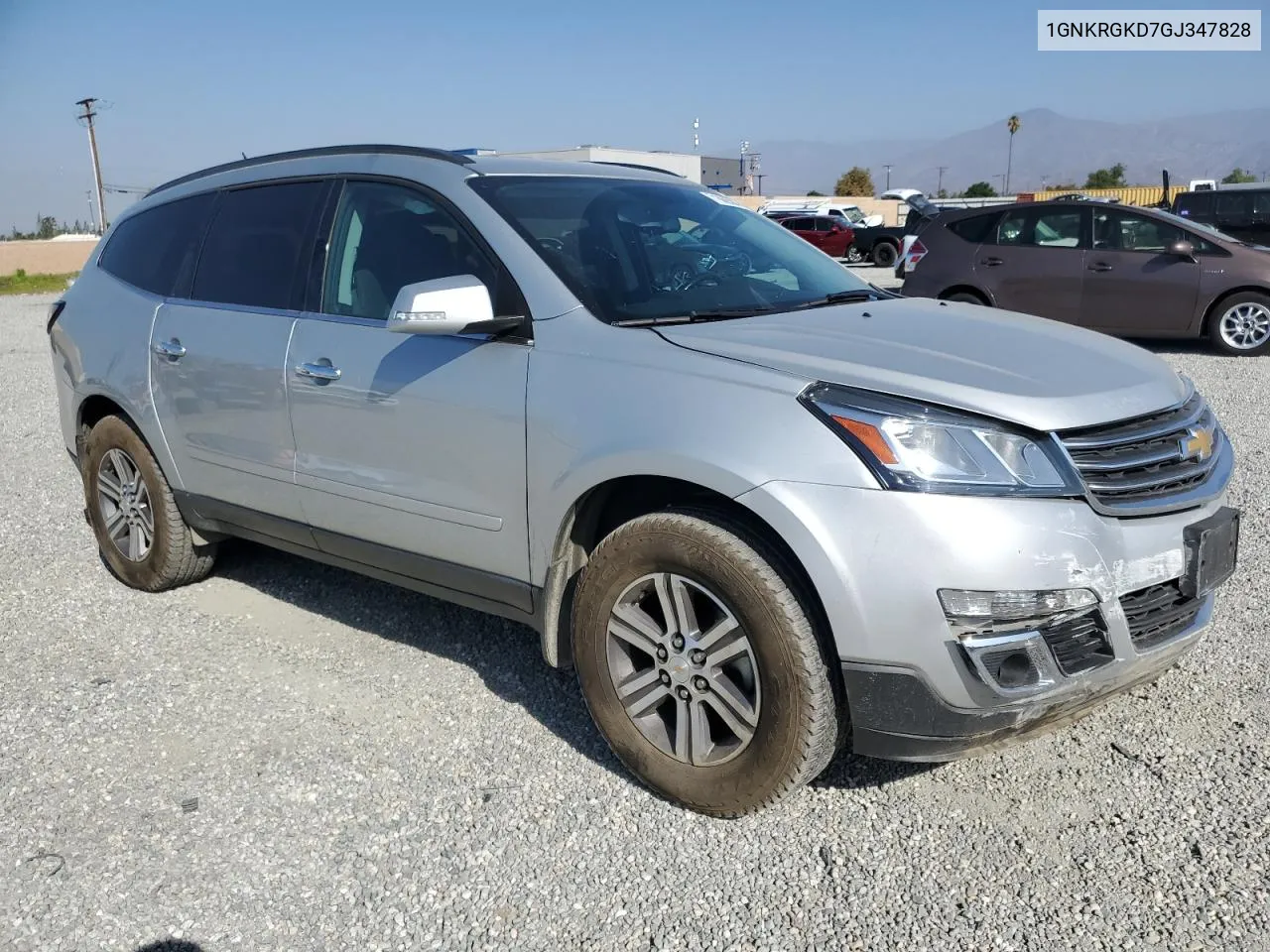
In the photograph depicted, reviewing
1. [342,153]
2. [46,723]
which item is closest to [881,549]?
[342,153]

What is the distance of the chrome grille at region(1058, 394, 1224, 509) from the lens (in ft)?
8.47

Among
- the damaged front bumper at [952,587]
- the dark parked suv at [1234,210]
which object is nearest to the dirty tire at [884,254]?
the dark parked suv at [1234,210]

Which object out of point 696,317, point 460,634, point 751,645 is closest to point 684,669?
point 751,645

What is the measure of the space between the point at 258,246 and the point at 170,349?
60cm

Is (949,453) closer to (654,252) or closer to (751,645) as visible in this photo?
(751,645)

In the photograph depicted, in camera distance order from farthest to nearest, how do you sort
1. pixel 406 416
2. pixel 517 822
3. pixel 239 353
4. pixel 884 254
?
pixel 884 254
pixel 239 353
pixel 406 416
pixel 517 822

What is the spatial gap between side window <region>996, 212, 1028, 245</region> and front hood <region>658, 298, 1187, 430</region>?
8.31 meters

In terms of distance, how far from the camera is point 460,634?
4297mm

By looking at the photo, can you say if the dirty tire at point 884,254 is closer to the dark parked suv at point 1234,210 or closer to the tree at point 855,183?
the dark parked suv at point 1234,210

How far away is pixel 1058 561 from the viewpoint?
247cm

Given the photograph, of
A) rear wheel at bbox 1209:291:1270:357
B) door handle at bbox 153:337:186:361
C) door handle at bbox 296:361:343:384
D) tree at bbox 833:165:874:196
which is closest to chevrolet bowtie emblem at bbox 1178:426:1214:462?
door handle at bbox 296:361:343:384

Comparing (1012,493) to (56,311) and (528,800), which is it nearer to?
(528,800)

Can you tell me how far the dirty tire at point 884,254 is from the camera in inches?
1136

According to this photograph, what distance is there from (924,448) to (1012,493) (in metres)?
0.22
